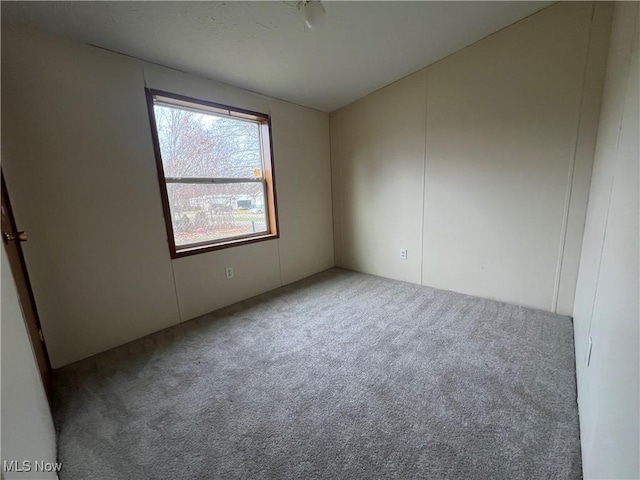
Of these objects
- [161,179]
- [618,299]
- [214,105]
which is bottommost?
[618,299]

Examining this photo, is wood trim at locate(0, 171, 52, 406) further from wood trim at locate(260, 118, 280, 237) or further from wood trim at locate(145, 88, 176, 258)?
wood trim at locate(260, 118, 280, 237)

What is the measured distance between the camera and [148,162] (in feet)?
7.00

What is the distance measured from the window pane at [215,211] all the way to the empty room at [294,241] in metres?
0.03

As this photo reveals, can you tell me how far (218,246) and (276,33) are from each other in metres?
1.86

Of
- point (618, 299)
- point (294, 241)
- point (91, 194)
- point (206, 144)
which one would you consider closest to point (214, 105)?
point (206, 144)

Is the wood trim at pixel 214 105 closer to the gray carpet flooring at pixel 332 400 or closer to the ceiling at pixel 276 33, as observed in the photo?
the ceiling at pixel 276 33

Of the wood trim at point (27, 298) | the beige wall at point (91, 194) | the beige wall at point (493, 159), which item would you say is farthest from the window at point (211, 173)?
the beige wall at point (493, 159)

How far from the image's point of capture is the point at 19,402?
2.97 feet

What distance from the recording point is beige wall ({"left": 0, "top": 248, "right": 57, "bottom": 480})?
0.79 m

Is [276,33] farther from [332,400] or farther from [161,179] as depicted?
[332,400]

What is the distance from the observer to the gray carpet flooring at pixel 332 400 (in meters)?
1.15

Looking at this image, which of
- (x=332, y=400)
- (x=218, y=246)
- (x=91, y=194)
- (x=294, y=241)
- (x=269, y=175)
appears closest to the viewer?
(x=332, y=400)

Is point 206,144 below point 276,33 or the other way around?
below

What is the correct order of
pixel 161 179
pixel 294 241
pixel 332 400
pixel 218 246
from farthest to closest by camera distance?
pixel 294 241 → pixel 218 246 → pixel 161 179 → pixel 332 400
